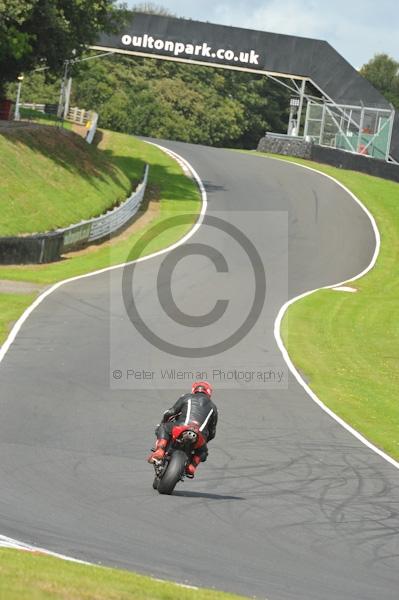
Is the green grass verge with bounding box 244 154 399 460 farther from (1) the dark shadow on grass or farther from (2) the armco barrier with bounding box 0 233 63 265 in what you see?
(1) the dark shadow on grass

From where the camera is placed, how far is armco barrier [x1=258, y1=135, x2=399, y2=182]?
58.8 meters

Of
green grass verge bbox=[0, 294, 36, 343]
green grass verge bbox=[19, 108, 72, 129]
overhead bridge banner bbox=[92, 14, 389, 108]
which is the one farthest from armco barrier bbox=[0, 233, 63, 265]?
overhead bridge banner bbox=[92, 14, 389, 108]

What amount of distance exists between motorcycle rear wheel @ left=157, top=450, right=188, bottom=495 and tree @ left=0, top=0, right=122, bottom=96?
1296 inches

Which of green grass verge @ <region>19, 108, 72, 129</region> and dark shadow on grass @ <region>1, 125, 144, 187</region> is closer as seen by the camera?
dark shadow on grass @ <region>1, 125, 144, 187</region>

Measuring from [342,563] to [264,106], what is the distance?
96.4 metres

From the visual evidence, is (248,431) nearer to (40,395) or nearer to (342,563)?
(40,395)

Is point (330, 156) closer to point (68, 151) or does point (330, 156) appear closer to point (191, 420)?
point (68, 151)

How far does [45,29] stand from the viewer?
152 feet

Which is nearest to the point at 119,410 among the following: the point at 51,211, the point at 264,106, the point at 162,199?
the point at 51,211

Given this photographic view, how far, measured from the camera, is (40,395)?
19219mm

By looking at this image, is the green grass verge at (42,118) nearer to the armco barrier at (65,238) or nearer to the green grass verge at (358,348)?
the armco barrier at (65,238)

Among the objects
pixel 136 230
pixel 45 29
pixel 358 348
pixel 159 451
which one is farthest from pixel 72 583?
pixel 45 29

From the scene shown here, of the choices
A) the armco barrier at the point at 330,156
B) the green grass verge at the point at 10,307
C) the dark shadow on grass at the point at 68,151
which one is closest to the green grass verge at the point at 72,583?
the green grass verge at the point at 10,307

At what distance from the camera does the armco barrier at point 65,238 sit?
34250 millimetres
